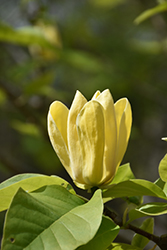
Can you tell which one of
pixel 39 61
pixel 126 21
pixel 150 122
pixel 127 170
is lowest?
pixel 150 122

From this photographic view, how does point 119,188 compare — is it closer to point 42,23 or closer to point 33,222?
point 33,222

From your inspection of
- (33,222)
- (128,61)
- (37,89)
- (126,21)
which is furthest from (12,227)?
(126,21)

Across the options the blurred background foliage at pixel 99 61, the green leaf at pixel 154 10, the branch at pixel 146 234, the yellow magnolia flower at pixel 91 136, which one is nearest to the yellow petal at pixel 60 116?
the yellow magnolia flower at pixel 91 136

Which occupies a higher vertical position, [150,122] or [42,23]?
[42,23]

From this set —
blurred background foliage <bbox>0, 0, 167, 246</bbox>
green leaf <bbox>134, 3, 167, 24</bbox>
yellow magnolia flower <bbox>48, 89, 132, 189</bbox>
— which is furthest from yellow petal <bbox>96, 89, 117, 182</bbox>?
blurred background foliage <bbox>0, 0, 167, 246</bbox>

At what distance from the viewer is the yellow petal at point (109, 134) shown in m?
0.38

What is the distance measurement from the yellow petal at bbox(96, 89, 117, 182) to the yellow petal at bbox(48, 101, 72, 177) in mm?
51

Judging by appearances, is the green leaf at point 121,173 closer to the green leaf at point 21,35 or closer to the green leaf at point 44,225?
the green leaf at point 44,225

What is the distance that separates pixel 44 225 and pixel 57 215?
19 mm

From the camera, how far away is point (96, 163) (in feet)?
1.26

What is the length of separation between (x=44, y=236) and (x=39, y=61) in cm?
133

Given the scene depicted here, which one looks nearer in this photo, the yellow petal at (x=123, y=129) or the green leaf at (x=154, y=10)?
the yellow petal at (x=123, y=129)

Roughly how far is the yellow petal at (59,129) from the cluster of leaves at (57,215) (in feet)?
0.12

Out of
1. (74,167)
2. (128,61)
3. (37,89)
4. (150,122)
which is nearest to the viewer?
(74,167)
